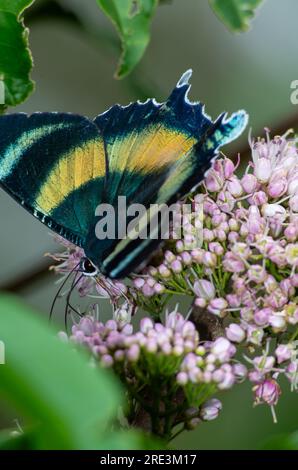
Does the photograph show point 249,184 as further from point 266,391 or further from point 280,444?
point 280,444

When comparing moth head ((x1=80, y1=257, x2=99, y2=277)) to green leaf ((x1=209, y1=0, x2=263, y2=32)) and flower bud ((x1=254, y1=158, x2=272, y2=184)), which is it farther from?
green leaf ((x1=209, y1=0, x2=263, y2=32))

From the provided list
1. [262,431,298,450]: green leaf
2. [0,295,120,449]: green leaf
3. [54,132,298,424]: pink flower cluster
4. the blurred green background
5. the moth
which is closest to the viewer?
[0,295,120,449]: green leaf

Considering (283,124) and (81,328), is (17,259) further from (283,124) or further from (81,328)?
(81,328)

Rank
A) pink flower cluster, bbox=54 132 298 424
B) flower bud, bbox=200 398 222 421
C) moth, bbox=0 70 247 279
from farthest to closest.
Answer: moth, bbox=0 70 247 279
flower bud, bbox=200 398 222 421
pink flower cluster, bbox=54 132 298 424

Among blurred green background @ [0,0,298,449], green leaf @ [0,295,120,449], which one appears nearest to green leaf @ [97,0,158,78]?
green leaf @ [0,295,120,449]

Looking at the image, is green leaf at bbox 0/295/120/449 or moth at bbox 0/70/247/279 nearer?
green leaf at bbox 0/295/120/449

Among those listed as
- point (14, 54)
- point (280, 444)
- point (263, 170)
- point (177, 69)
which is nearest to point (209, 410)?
point (280, 444)

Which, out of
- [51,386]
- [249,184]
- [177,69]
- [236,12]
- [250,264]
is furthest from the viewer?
[177,69]
